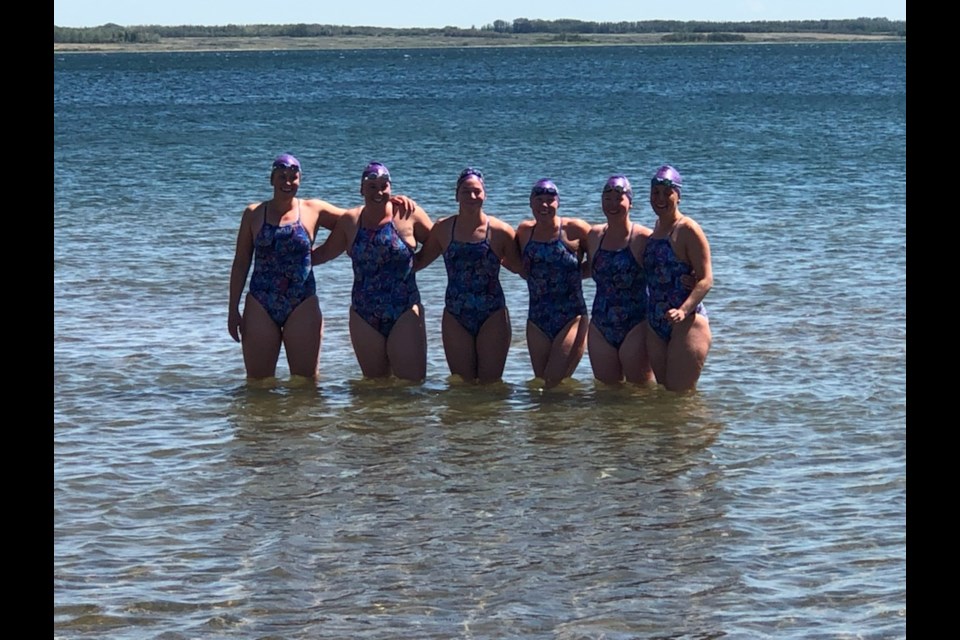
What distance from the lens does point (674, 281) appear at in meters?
8.71

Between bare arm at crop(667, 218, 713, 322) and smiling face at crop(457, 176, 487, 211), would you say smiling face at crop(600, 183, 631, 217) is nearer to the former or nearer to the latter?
bare arm at crop(667, 218, 713, 322)

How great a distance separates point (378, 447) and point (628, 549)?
7.35 ft

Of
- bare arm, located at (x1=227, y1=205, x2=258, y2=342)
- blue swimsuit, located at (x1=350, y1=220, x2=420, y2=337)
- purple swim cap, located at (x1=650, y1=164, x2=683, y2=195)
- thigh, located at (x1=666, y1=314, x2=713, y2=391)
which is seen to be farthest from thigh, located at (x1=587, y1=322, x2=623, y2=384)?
bare arm, located at (x1=227, y1=205, x2=258, y2=342)

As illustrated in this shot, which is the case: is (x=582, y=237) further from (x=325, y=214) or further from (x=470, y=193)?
(x=325, y=214)

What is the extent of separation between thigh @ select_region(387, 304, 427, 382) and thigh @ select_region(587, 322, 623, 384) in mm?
1086

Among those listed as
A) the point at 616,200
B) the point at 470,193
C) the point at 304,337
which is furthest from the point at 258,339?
the point at 616,200

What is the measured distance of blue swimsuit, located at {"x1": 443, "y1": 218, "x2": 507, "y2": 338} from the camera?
910 cm

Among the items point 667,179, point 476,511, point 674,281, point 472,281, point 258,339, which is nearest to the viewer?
point 476,511

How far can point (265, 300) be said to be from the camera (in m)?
9.30

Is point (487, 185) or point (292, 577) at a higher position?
point (487, 185)

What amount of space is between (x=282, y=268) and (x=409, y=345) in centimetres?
96
